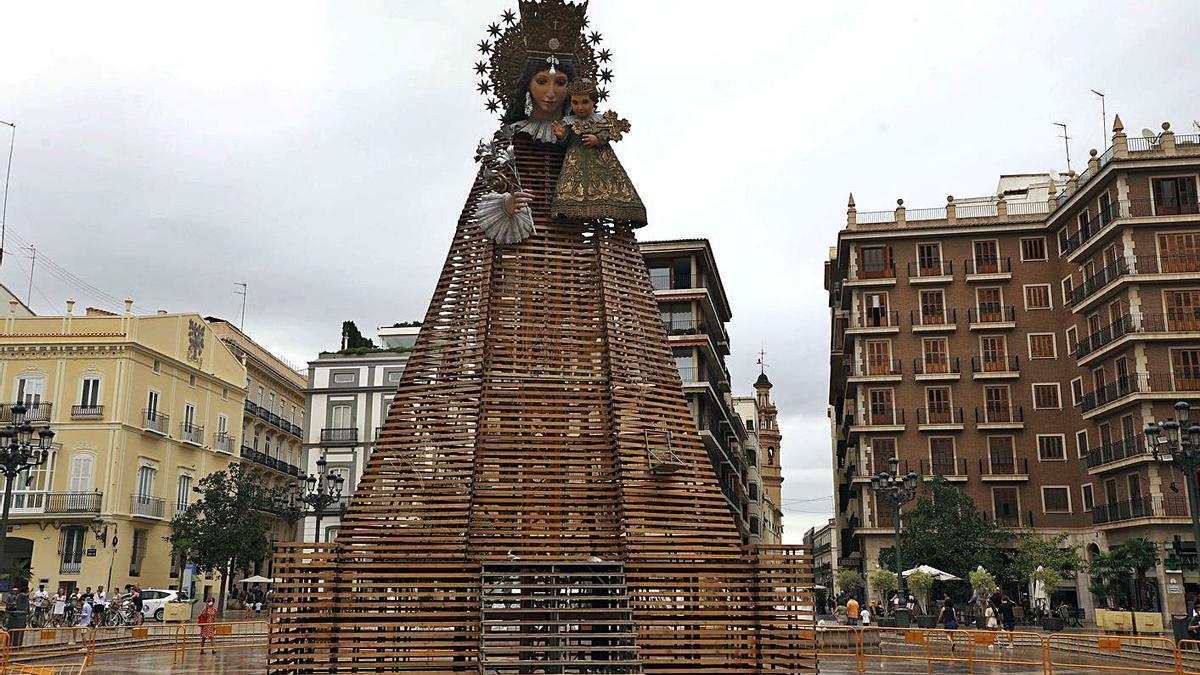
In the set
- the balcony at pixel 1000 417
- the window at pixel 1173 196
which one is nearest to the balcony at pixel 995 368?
the balcony at pixel 1000 417

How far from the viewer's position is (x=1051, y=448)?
5022 cm

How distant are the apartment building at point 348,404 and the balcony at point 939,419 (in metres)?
25.3

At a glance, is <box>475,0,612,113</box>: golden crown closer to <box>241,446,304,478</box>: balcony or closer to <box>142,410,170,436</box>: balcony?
<box>142,410,170,436</box>: balcony

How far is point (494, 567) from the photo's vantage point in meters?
13.6

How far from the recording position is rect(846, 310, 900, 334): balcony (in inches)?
2083

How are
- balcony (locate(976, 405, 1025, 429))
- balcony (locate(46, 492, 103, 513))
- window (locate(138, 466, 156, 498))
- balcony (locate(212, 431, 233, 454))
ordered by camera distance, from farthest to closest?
balcony (locate(212, 431, 233, 454)), balcony (locate(976, 405, 1025, 429)), window (locate(138, 466, 156, 498)), balcony (locate(46, 492, 103, 513))

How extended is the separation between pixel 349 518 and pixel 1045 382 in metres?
44.6

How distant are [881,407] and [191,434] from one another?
33.0 meters

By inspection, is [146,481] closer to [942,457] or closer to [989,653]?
[989,653]

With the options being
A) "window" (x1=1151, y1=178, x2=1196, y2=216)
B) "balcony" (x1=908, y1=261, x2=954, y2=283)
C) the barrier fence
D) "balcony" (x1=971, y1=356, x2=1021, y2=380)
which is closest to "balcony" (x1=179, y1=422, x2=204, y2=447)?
the barrier fence

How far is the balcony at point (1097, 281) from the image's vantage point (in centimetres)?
4612

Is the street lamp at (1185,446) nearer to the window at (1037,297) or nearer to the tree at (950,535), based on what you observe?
the tree at (950,535)

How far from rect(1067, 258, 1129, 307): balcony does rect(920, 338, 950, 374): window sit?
617 centimetres

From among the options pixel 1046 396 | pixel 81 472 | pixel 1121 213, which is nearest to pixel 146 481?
pixel 81 472
